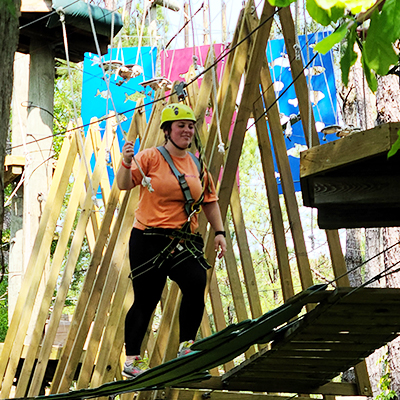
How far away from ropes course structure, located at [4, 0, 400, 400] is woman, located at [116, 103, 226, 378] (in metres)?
0.13

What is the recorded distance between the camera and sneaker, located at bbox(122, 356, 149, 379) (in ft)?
12.8

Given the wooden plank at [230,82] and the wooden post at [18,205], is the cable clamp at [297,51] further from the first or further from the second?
the wooden post at [18,205]

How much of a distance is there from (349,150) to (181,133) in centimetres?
148

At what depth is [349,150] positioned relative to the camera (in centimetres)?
280

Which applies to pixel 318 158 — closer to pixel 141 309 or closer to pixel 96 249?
pixel 141 309

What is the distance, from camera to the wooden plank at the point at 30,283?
259 inches

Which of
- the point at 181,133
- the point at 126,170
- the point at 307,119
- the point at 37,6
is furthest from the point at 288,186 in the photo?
the point at 37,6

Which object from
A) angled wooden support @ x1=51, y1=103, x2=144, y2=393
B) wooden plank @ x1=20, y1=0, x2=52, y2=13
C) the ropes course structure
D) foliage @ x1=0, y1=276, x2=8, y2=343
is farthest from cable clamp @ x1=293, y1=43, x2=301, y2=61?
foliage @ x1=0, y1=276, x2=8, y2=343

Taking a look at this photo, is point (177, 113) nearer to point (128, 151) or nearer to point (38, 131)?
point (128, 151)

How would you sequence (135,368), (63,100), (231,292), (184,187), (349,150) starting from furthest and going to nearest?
(63,100) < (231,292) < (184,187) < (135,368) < (349,150)

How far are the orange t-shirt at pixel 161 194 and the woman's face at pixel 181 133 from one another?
100 millimetres

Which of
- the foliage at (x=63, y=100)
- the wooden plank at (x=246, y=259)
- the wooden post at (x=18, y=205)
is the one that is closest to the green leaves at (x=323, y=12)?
the wooden plank at (x=246, y=259)

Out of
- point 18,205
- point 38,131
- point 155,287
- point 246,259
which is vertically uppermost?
point 38,131

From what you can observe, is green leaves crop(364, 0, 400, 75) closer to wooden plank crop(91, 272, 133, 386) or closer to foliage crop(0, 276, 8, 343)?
wooden plank crop(91, 272, 133, 386)
